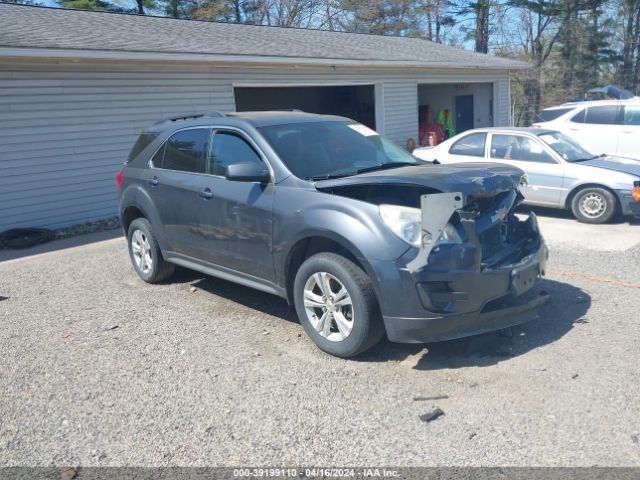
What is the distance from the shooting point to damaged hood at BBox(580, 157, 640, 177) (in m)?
9.06

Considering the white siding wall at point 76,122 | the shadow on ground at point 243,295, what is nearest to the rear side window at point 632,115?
the white siding wall at point 76,122

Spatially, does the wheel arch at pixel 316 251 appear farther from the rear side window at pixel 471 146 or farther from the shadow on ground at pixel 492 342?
the rear side window at pixel 471 146

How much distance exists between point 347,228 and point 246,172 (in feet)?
3.37

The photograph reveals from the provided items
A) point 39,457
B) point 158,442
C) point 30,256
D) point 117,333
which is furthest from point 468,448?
point 30,256

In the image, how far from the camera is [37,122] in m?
10.0

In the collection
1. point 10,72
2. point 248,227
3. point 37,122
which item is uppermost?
point 10,72

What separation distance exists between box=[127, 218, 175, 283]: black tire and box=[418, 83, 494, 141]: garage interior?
57.2 ft

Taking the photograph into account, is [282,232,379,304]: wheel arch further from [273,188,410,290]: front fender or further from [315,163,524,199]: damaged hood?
[315,163,524,199]: damaged hood

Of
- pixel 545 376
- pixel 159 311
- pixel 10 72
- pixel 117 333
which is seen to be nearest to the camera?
pixel 545 376

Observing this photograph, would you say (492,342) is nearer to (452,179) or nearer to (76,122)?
(452,179)

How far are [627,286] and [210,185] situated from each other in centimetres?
419

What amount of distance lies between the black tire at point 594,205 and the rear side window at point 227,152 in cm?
606

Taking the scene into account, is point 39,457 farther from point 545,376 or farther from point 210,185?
point 545,376

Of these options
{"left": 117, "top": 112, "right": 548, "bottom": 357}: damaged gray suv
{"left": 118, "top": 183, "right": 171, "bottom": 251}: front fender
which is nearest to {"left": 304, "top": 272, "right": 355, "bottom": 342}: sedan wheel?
{"left": 117, "top": 112, "right": 548, "bottom": 357}: damaged gray suv
